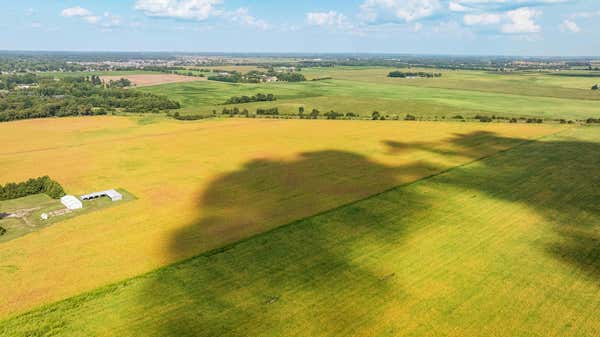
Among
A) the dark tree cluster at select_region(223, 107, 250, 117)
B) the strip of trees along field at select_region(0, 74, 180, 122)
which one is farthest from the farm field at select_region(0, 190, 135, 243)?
the strip of trees along field at select_region(0, 74, 180, 122)

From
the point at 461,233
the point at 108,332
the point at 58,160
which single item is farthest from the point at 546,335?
the point at 58,160

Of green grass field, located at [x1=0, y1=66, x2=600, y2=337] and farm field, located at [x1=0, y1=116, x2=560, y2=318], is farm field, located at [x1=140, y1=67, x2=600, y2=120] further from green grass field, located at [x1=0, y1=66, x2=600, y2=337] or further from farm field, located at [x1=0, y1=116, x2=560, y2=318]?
green grass field, located at [x1=0, y1=66, x2=600, y2=337]

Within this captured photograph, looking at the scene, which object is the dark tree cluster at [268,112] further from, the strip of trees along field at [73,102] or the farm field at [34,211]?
the farm field at [34,211]

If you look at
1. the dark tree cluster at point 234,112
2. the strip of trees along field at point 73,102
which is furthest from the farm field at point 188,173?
the dark tree cluster at point 234,112

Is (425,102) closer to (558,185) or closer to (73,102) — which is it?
(558,185)

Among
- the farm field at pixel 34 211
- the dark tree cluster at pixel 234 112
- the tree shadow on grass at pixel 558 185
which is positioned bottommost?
the farm field at pixel 34 211
